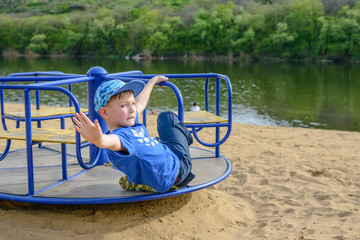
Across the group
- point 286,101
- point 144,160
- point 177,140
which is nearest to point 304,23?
point 286,101

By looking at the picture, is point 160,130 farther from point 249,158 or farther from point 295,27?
point 295,27

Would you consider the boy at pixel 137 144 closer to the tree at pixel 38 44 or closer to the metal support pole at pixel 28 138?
the metal support pole at pixel 28 138

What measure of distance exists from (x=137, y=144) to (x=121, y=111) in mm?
287

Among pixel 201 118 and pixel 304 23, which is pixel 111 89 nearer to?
pixel 201 118

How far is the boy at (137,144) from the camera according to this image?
10.4 feet

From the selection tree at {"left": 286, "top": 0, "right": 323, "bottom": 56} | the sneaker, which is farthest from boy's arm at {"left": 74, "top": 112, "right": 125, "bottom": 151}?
tree at {"left": 286, "top": 0, "right": 323, "bottom": 56}

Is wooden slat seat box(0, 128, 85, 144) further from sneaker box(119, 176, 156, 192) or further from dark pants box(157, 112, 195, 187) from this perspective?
dark pants box(157, 112, 195, 187)

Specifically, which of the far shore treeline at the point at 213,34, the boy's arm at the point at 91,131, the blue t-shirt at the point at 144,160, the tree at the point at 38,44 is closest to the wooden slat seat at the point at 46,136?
the blue t-shirt at the point at 144,160

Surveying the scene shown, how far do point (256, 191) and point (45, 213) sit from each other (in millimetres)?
2569

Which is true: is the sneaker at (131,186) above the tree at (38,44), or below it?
below

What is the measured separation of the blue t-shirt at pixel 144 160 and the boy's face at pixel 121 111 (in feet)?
0.23

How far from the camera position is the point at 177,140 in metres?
3.69

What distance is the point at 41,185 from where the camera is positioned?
4039 mm

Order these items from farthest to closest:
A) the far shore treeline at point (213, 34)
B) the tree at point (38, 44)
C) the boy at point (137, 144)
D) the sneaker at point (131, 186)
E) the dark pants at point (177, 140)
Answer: the tree at point (38, 44) → the far shore treeline at point (213, 34) → the sneaker at point (131, 186) → the dark pants at point (177, 140) → the boy at point (137, 144)
